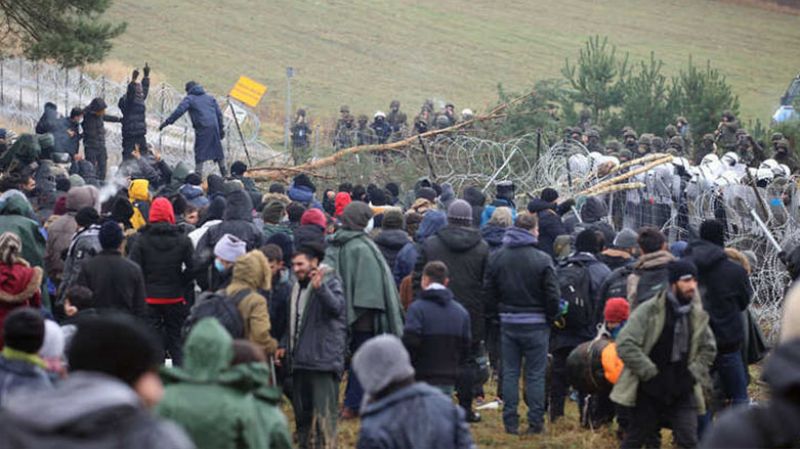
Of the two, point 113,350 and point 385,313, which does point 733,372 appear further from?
point 113,350

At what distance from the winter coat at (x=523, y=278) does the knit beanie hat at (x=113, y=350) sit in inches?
268

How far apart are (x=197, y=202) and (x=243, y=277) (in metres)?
5.52

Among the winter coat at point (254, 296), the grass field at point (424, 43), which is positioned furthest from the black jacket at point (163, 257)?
the grass field at point (424, 43)

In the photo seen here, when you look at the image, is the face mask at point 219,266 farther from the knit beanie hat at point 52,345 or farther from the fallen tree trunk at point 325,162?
the fallen tree trunk at point 325,162

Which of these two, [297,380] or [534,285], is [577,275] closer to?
[534,285]

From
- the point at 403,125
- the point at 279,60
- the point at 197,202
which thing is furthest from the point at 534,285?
the point at 279,60

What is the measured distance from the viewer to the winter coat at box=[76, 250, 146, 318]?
34.6ft

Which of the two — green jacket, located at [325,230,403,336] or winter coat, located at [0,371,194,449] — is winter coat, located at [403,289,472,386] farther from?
winter coat, located at [0,371,194,449]

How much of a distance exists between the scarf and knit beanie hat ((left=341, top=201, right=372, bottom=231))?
2.62m

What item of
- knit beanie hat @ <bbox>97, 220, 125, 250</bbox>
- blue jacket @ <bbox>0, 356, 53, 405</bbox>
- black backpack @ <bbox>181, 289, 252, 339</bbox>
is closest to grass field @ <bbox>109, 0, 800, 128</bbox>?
knit beanie hat @ <bbox>97, 220, 125, 250</bbox>

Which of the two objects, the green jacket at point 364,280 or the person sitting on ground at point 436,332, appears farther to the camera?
the green jacket at point 364,280

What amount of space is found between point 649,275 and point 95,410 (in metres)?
6.79

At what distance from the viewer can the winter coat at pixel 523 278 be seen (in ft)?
36.2

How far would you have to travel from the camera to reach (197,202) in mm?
14742
